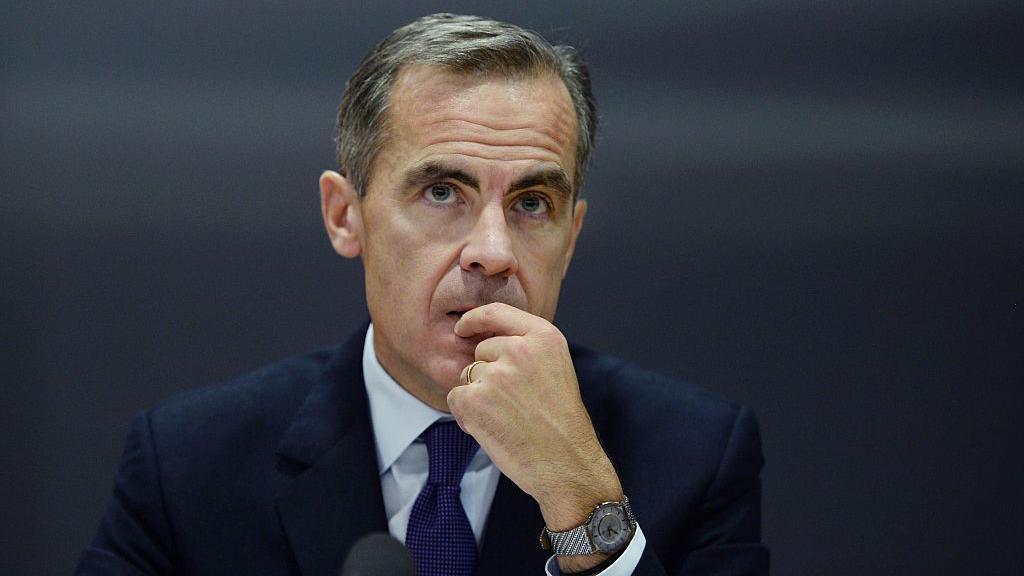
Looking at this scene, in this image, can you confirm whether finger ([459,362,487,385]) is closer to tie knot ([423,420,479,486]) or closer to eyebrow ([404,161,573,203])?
tie knot ([423,420,479,486])

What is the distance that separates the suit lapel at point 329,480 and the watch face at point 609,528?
0.51 m

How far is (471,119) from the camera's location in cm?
222

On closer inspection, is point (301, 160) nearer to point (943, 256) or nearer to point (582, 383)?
point (582, 383)

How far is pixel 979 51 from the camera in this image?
9.36 ft

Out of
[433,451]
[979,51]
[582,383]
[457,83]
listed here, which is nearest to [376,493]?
[433,451]

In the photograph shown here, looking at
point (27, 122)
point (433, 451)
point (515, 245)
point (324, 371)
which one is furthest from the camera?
point (27, 122)

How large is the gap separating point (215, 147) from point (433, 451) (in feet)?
3.41

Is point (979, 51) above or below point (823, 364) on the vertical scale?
above

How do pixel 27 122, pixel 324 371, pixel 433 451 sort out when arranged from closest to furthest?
pixel 433 451 < pixel 324 371 < pixel 27 122

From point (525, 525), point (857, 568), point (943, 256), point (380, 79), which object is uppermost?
point (380, 79)

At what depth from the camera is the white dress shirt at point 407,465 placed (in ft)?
7.73

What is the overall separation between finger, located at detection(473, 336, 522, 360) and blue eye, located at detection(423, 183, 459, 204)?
1.06 feet

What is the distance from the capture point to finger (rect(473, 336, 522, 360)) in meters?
2.04

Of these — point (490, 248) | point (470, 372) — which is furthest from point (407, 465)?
point (490, 248)
